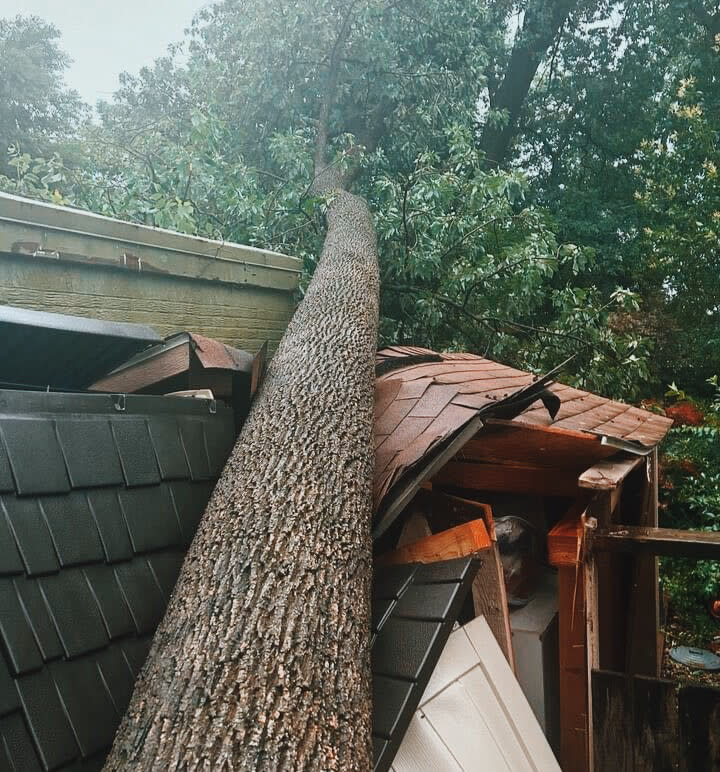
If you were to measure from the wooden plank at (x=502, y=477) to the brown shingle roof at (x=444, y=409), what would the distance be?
198mm

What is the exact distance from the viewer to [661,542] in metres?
2.12

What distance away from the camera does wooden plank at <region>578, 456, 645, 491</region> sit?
2027mm

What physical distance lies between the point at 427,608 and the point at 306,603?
419mm

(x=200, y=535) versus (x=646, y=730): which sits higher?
(x=200, y=535)

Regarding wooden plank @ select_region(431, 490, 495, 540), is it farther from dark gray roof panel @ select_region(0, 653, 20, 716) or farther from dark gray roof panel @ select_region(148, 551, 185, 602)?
dark gray roof panel @ select_region(0, 653, 20, 716)

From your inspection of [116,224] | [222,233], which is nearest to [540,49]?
[222,233]

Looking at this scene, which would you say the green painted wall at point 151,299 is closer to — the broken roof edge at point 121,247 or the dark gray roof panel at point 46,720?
the broken roof edge at point 121,247

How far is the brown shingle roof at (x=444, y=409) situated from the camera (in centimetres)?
191

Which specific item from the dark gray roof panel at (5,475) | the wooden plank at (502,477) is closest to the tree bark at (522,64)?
the wooden plank at (502,477)

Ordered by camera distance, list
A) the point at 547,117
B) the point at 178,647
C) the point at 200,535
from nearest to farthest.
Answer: the point at 178,647
the point at 200,535
the point at 547,117

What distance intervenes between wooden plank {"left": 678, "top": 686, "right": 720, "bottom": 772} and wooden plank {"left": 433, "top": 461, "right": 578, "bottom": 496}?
0.89 m

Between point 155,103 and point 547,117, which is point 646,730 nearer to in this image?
point 547,117

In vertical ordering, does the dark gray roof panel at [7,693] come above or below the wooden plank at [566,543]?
below

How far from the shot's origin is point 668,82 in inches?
424
